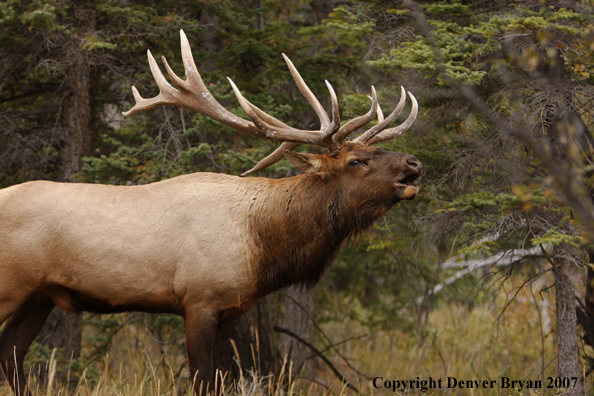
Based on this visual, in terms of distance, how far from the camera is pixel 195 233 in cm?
432

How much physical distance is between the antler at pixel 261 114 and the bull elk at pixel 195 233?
0.04 feet

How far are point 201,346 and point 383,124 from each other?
7.51ft

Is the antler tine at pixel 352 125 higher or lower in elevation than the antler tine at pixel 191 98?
lower

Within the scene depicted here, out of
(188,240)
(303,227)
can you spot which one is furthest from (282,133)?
(188,240)

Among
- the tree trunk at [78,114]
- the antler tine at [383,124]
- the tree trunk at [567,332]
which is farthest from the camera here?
the tree trunk at [78,114]

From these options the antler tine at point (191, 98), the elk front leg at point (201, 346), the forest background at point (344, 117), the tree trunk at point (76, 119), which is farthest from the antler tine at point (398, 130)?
the tree trunk at point (76, 119)

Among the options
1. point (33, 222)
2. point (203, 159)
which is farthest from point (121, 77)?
point (33, 222)

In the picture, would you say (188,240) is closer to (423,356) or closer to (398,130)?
(398,130)

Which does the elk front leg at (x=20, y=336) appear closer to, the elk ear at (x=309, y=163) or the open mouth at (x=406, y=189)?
the elk ear at (x=309, y=163)

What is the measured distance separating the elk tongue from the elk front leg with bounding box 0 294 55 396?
300 cm

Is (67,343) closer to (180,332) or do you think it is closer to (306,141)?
(180,332)

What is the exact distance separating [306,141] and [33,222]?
2176 millimetres

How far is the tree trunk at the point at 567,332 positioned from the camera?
5.00m

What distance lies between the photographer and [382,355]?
900 centimetres
